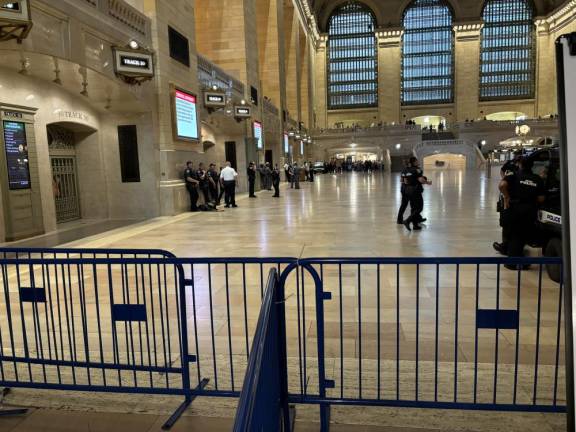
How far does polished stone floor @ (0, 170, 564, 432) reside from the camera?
9.98 ft

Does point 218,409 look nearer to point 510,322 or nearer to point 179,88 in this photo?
point 510,322

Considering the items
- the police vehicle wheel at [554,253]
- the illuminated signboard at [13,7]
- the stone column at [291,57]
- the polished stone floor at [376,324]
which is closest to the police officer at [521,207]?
the polished stone floor at [376,324]

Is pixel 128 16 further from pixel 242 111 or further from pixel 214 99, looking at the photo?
pixel 242 111

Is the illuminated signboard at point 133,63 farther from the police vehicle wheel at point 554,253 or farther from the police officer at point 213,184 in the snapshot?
the police vehicle wheel at point 554,253

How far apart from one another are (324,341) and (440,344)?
3.42 ft

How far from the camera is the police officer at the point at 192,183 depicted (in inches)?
567

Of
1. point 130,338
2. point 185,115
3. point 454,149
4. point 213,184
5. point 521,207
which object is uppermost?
point 185,115

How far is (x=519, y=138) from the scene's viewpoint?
4781cm

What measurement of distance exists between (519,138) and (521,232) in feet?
155

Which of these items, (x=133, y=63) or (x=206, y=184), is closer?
(x=133, y=63)

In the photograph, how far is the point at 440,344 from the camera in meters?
3.91

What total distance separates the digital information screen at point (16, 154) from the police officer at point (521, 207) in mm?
9679

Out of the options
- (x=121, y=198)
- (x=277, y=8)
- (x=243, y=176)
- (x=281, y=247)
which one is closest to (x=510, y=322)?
(x=281, y=247)

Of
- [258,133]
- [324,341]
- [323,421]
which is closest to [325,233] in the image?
[324,341]
